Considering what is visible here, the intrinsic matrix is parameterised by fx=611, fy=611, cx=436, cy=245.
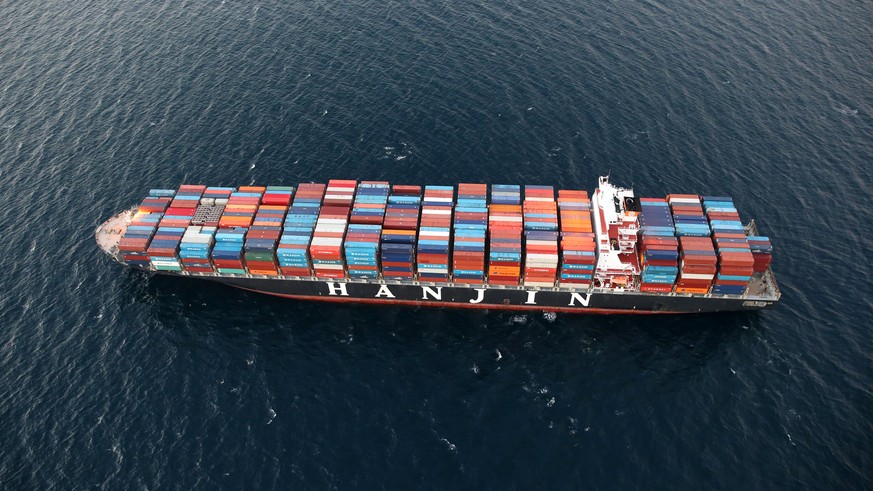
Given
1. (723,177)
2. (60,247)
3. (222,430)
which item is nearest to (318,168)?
(60,247)

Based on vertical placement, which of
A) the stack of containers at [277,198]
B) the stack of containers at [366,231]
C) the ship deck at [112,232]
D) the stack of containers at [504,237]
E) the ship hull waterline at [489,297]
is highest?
the stack of containers at [504,237]

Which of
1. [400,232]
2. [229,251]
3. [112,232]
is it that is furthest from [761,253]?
[112,232]

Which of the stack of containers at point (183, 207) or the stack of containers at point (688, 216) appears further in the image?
the stack of containers at point (183, 207)

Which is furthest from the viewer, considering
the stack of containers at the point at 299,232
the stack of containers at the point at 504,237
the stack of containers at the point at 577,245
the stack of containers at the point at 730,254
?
the stack of containers at the point at 299,232

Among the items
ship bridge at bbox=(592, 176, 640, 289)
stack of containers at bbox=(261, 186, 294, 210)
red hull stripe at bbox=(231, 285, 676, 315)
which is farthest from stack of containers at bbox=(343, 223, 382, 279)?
ship bridge at bbox=(592, 176, 640, 289)

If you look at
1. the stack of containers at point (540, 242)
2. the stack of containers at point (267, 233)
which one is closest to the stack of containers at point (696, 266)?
the stack of containers at point (540, 242)

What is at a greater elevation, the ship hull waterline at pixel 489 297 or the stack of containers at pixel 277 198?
the stack of containers at pixel 277 198

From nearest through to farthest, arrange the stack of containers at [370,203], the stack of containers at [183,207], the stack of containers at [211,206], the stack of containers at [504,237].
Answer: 1. the stack of containers at [504,237]
2. the stack of containers at [370,203]
3. the stack of containers at [211,206]
4. the stack of containers at [183,207]

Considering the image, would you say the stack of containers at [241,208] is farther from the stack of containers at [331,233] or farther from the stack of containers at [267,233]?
the stack of containers at [331,233]
